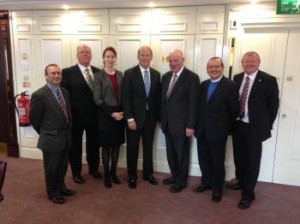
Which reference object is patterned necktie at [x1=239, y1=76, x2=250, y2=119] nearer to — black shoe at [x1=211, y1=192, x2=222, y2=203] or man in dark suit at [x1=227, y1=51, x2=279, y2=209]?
man in dark suit at [x1=227, y1=51, x2=279, y2=209]

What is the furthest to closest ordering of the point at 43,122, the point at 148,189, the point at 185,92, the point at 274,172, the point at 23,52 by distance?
1. the point at 23,52
2. the point at 274,172
3. the point at 148,189
4. the point at 185,92
5. the point at 43,122

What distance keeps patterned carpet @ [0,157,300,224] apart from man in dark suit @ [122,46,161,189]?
0.38 m

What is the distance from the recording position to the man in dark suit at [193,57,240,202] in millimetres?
2682

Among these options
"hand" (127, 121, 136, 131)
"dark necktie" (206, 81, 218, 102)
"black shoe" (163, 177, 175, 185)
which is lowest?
"black shoe" (163, 177, 175, 185)

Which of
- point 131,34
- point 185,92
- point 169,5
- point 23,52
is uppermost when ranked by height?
point 169,5

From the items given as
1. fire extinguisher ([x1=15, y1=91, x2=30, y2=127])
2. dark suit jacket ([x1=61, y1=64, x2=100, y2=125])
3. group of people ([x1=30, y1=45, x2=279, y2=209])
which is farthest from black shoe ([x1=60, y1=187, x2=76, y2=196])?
fire extinguisher ([x1=15, y1=91, x2=30, y2=127])

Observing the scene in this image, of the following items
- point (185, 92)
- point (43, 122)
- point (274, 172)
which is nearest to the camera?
point (43, 122)

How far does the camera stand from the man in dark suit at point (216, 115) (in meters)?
2.68

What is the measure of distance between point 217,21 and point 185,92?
982 mm

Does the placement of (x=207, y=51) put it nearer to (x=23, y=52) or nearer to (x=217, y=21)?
(x=217, y=21)

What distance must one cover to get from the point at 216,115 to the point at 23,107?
2703 mm

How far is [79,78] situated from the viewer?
306cm

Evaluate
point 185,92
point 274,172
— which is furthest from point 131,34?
point 274,172

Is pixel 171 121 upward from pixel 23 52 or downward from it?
downward
